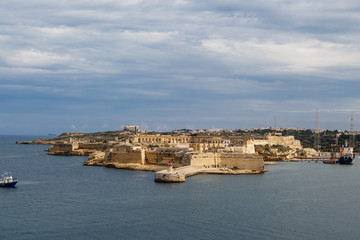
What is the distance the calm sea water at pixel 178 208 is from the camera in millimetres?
17112

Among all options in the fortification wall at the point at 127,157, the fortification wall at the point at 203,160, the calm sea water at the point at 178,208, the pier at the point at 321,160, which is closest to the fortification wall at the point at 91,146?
the fortification wall at the point at 127,157

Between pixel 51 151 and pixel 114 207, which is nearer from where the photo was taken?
pixel 114 207

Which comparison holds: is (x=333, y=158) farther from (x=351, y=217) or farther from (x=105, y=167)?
(x=351, y=217)

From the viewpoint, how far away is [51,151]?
214 feet

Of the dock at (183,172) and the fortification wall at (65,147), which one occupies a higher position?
the fortification wall at (65,147)

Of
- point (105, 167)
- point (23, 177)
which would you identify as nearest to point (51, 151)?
point (105, 167)

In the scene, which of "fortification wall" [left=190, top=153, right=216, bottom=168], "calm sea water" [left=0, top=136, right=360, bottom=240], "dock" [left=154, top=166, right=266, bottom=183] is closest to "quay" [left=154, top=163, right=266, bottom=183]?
"dock" [left=154, top=166, right=266, bottom=183]

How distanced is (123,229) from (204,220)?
142 inches

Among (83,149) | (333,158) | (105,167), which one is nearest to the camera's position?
(105,167)

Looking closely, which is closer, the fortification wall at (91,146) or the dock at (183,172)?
the dock at (183,172)

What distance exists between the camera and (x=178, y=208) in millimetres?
21234

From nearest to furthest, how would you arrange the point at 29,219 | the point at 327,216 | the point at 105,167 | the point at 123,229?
the point at 123,229 < the point at 29,219 < the point at 327,216 < the point at 105,167

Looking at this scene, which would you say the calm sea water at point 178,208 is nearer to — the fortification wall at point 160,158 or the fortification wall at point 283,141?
the fortification wall at point 160,158

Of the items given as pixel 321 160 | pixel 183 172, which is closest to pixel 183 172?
pixel 183 172
